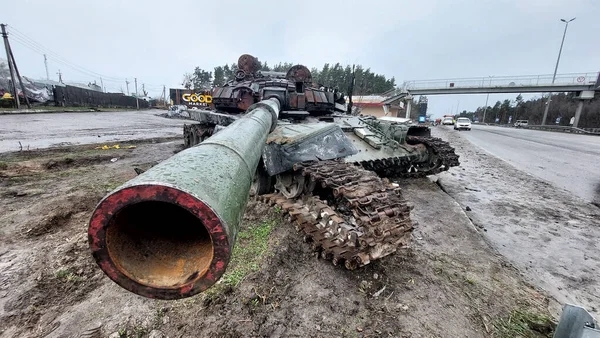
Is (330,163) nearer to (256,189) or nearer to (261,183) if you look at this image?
(261,183)

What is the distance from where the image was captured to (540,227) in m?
4.97

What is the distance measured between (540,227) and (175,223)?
228 inches

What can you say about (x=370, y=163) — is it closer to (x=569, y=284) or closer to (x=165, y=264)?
(x=569, y=284)

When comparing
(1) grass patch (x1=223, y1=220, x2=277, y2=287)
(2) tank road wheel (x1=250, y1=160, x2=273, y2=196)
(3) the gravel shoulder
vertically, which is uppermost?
(2) tank road wheel (x1=250, y1=160, x2=273, y2=196)

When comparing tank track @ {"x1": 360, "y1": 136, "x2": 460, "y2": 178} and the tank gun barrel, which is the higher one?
the tank gun barrel

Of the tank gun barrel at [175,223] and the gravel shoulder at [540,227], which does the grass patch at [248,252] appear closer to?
the tank gun barrel at [175,223]

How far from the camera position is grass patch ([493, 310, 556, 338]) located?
8.39 feet

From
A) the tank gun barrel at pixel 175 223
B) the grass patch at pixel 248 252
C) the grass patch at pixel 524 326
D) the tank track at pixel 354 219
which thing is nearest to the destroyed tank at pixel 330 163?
the tank track at pixel 354 219

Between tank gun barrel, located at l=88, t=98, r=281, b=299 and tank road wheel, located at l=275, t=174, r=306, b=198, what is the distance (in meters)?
3.31

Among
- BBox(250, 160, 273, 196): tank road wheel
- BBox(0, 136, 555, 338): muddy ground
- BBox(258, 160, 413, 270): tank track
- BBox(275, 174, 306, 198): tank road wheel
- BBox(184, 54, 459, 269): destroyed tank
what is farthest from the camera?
BBox(250, 160, 273, 196): tank road wheel

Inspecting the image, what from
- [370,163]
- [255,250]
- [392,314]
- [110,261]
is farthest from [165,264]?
[370,163]

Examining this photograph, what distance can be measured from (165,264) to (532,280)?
3.93m

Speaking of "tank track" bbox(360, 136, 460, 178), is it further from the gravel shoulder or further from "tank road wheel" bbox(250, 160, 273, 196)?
"tank road wheel" bbox(250, 160, 273, 196)

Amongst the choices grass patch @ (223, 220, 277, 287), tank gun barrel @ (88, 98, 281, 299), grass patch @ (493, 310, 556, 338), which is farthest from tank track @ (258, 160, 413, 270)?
tank gun barrel @ (88, 98, 281, 299)
